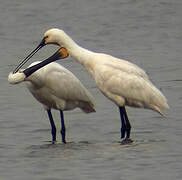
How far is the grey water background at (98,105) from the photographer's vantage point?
1656cm

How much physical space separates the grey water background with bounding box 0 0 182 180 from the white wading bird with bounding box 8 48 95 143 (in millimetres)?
500

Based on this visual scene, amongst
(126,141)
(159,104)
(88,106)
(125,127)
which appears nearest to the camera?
(126,141)


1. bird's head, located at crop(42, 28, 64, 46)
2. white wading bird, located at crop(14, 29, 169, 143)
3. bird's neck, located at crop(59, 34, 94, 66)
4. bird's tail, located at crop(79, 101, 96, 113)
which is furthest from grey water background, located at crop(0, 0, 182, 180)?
bird's head, located at crop(42, 28, 64, 46)

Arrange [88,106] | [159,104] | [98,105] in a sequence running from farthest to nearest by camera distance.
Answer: [98,105] < [88,106] < [159,104]

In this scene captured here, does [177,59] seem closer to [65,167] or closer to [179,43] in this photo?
[179,43]

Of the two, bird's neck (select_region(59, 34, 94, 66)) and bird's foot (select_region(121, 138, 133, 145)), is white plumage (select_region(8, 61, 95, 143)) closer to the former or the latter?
bird's neck (select_region(59, 34, 94, 66))

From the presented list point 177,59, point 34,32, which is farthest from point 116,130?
point 34,32

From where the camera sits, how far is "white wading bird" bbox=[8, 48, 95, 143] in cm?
1867

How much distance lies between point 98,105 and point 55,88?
114 inches

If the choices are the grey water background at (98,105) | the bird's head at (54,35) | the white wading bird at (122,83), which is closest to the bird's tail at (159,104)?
the white wading bird at (122,83)

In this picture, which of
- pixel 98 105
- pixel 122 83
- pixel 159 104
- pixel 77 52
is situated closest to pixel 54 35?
pixel 77 52

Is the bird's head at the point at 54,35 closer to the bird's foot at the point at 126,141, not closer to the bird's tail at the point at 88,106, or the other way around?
the bird's tail at the point at 88,106

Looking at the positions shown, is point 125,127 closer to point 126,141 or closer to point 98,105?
point 126,141

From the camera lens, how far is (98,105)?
21625mm
